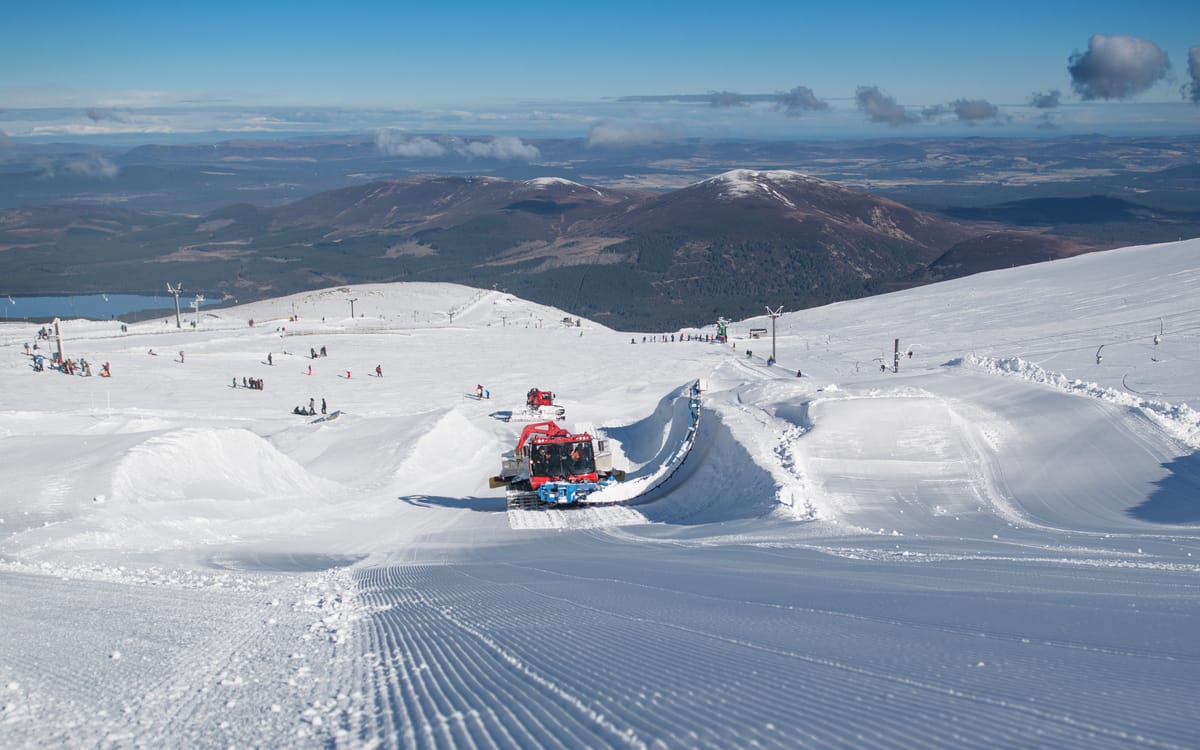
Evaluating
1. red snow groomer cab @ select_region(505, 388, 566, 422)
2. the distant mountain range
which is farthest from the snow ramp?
the distant mountain range

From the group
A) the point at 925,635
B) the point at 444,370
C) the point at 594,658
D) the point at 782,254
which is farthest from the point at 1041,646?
the point at 782,254

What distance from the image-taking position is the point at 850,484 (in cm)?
→ 1934

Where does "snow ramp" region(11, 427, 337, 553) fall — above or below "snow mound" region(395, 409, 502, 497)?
above

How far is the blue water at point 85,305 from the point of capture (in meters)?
116

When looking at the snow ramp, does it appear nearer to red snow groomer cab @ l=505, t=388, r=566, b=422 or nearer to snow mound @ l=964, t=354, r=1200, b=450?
red snow groomer cab @ l=505, t=388, r=566, b=422

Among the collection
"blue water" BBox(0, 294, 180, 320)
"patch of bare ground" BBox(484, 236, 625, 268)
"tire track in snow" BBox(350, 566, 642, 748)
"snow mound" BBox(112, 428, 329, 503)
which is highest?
"patch of bare ground" BBox(484, 236, 625, 268)

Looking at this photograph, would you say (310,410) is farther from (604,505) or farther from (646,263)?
(646,263)

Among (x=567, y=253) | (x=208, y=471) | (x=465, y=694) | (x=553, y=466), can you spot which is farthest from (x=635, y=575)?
(x=567, y=253)

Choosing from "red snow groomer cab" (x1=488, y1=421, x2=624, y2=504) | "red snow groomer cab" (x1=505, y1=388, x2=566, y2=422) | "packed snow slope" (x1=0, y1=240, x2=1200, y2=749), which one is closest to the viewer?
"packed snow slope" (x1=0, y1=240, x2=1200, y2=749)

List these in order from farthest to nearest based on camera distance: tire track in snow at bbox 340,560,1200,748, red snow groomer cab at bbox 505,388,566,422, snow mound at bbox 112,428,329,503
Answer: red snow groomer cab at bbox 505,388,566,422 < snow mound at bbox 112,428,329,503 < tire track in snow at bbox 340,560,1200,748

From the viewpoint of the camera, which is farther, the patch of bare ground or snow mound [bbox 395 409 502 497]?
the patch of bare ground

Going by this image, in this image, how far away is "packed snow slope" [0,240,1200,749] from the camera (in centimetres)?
588

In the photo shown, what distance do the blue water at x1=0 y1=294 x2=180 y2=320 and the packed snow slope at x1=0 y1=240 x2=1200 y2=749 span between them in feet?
285

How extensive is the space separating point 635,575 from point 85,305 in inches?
5499
